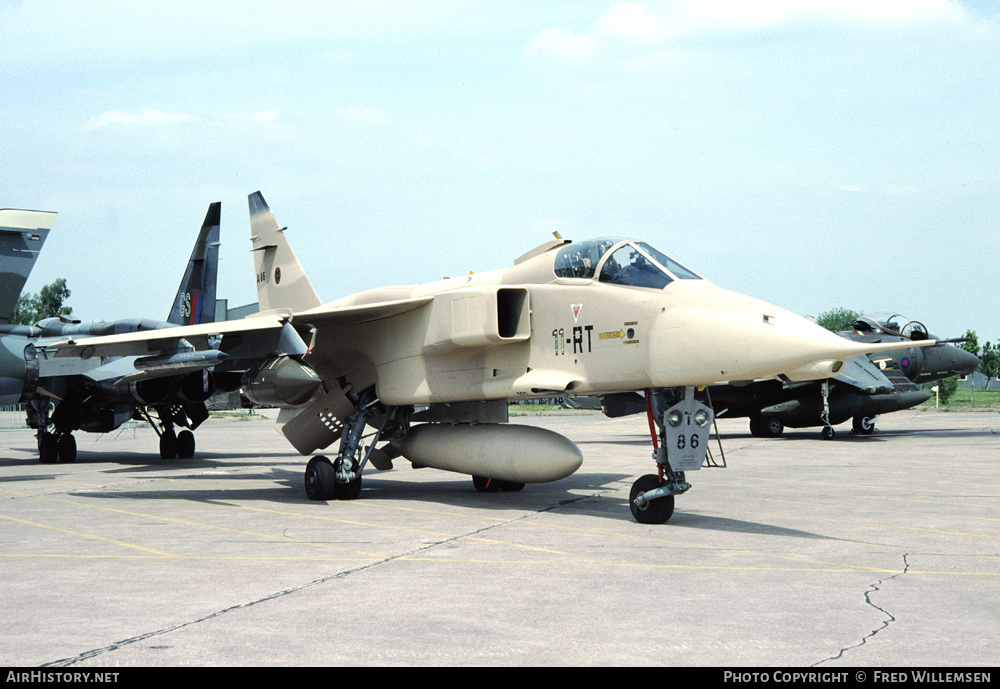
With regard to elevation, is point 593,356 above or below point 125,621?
above

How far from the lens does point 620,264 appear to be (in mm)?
9875

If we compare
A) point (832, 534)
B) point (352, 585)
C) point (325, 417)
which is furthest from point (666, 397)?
point (325, 417)

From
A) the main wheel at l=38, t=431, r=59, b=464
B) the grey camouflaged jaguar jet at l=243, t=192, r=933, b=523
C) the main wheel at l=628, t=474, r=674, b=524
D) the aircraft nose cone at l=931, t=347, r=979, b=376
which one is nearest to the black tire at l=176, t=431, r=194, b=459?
the main wheel at l=38, t=431, r=59, b=464

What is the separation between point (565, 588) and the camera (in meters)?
6.25

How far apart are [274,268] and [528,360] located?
7282 millimetres

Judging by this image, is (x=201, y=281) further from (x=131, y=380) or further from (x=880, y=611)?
(x=880, y=611)

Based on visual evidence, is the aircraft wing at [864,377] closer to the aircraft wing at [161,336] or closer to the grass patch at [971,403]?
the aircraft wing at [161,336]

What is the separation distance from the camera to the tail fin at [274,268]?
15648mm

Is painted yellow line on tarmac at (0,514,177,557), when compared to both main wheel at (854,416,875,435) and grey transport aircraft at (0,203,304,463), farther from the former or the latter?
main wheel at (854,416,875,435)

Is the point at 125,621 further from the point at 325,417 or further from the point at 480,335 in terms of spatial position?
the point at 325,417

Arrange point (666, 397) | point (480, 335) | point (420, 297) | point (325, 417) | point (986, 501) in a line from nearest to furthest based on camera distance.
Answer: point (666, 397) → point (480, 335) → point (986, 501) → point (420, 297) → point (325, 417)

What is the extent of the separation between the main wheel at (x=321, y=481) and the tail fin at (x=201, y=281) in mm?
10788

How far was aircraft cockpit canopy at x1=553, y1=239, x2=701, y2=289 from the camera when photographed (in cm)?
955
